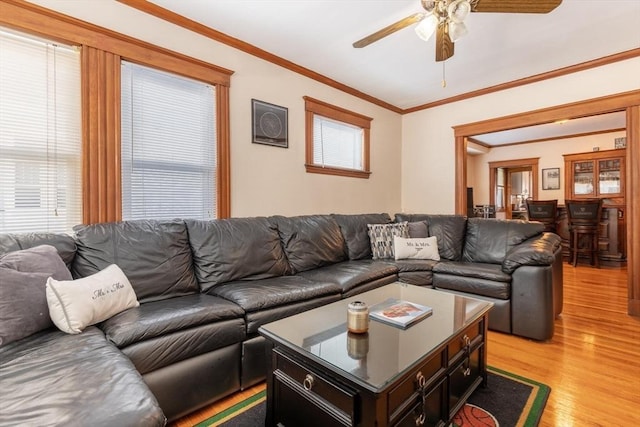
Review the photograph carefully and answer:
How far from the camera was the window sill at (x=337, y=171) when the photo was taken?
3.72 metres

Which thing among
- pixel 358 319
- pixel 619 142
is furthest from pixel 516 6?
pixel 619 142

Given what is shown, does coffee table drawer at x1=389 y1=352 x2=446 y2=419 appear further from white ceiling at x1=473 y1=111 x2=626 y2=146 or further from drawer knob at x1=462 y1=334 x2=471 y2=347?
white ceiling at x1=473 y1=111 x2=626 y2=146

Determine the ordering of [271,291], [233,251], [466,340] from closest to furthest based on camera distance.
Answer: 1. [466,340]
2. [271,291]
3. [233,251]

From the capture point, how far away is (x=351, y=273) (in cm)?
274

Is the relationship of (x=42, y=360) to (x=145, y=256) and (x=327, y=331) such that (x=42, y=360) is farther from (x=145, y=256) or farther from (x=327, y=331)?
(x=327, y=331)

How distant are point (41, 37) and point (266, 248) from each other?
2053 millimetres

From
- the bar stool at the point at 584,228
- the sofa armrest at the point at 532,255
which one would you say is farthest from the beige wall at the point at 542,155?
the sofa armrest at the point at 532,255

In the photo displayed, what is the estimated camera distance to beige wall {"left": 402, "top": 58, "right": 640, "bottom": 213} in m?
3.33

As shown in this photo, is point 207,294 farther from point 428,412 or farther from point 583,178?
point 583,178

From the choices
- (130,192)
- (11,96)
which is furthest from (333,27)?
(11,96)

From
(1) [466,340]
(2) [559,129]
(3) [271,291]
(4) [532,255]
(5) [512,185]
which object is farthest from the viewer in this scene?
(5) [512,185]

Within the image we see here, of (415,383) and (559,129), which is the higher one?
(559,129)

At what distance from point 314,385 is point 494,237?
9.67 feet

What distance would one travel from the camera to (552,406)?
173 centimetres
